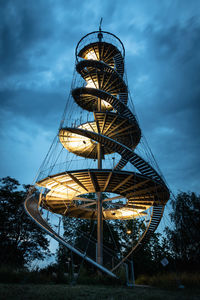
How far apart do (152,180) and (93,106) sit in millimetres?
12437

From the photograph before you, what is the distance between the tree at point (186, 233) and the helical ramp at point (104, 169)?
19.2 feet

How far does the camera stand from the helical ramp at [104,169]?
1417 centimetres

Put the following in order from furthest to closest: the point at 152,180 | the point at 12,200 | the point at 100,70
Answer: the point at 12,200, the point at 100,70, the point at 152,180

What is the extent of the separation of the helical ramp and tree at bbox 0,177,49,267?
20.8 feet

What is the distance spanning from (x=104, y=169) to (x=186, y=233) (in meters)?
15.6

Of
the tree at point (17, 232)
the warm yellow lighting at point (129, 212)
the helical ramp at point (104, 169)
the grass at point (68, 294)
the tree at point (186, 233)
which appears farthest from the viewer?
the tree at point (17, 232)

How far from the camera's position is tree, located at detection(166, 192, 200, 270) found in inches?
842

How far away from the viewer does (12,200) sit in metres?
24.6

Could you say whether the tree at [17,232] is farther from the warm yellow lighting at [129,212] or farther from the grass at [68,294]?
the grass at [68,294]

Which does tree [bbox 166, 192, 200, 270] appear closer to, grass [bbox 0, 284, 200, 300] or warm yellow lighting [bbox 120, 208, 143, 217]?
warm yellow lighting [bbox 120, 208, 143, 217]

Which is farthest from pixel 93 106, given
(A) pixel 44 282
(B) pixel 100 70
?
(A) pixel 44 282

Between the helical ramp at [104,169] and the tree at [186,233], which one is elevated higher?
the helical ramp at [104,169]

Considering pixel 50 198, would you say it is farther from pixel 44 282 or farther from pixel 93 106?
pixel 93 106

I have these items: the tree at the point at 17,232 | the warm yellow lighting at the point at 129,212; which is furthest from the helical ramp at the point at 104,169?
the tree at the point at 17,232
